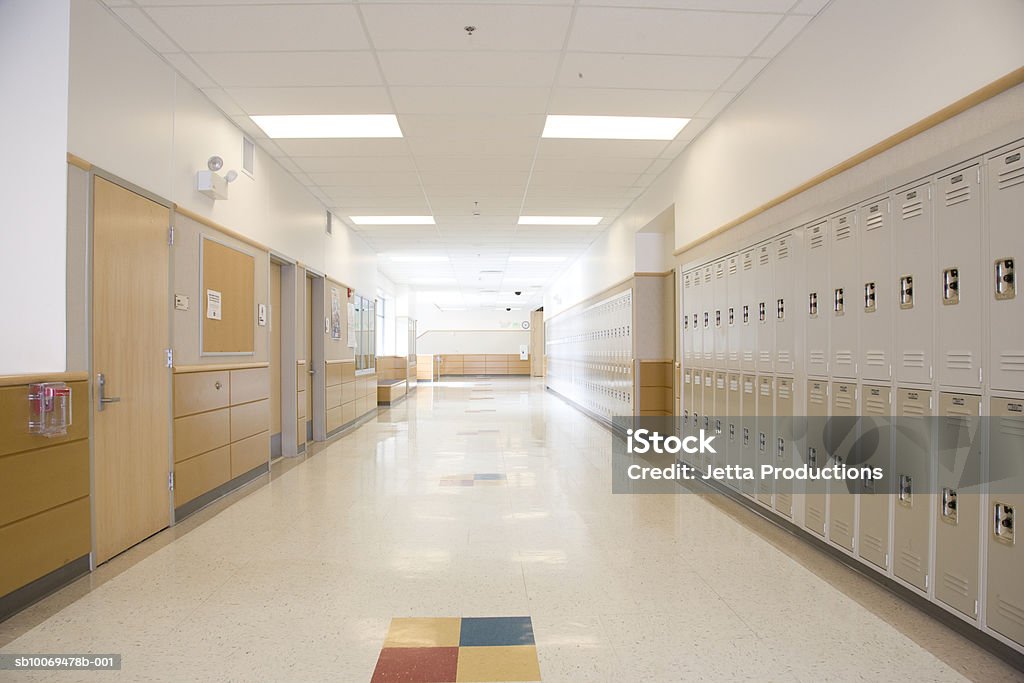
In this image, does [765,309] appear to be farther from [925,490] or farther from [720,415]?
[925,490]

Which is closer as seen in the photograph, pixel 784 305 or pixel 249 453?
pixel 784 305

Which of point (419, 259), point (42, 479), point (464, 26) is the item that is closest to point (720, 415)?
point (464, 26)

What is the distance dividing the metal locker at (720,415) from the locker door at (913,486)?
2.15m

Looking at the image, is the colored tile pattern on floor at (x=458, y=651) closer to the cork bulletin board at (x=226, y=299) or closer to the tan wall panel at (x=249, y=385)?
the cork bulletin board at (x=226, y=299)

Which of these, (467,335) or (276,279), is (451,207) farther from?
(467,335)

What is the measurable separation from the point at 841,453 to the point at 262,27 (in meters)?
4.22

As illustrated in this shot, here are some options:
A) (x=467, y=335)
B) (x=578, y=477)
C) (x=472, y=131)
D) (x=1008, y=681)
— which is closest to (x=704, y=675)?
(x=1008, y=681)

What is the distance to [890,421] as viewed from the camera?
3021 mm

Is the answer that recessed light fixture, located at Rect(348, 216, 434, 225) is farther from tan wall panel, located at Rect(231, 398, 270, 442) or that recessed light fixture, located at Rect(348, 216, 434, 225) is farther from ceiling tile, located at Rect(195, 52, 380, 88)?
ceiling tile, located at Rect(195, 52, 380, 88)

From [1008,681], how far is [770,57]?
3.74 m

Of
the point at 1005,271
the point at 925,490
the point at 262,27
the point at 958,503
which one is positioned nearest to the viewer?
the point at 1005,271

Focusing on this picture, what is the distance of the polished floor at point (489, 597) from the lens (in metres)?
2.37

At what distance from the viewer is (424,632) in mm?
2629

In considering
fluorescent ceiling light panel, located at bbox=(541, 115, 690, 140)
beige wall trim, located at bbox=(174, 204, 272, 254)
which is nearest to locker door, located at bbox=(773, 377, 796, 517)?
fluorescent ceiling light panel, located at bbox=(541, 115, 690, 140)
